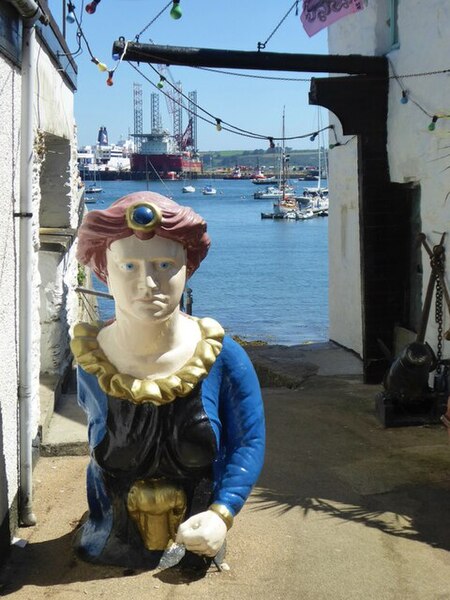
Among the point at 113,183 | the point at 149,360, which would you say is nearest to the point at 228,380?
the point at 149,360

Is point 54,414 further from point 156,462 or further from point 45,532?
point 156,462

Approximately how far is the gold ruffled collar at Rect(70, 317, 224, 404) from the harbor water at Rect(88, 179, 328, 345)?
6.14m

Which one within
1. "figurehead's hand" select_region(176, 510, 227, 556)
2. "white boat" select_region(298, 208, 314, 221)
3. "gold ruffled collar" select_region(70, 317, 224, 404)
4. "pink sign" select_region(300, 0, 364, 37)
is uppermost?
"white boat" select_region(298, 208, 314, 221)

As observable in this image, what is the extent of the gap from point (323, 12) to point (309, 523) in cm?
594

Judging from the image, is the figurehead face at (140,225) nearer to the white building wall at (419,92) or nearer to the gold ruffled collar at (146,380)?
the gold ruffled collar at (146,380)

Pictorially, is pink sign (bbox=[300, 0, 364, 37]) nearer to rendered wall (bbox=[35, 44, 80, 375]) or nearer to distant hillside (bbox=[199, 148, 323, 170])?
rendered wall (bbox=[35, 44, 80, 375])

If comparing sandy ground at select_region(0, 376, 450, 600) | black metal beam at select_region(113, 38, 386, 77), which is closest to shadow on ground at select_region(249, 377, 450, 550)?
sandy ground at select_region(0, 376, 450, 600)

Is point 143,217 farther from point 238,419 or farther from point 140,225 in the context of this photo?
point 238,419

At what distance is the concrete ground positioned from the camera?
161 inches

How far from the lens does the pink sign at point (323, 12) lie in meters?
9.04

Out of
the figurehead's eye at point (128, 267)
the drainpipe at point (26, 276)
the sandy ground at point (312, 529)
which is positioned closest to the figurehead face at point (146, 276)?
the figurehead's eye at point (128, 267)

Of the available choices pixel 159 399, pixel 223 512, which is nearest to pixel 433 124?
pixel 159 399

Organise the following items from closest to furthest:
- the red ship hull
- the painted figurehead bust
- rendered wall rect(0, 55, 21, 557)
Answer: the painted figurehead bust < rendered wall rect(0, 55, 21, 557) < the red ship hull

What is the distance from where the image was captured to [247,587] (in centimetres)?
408
